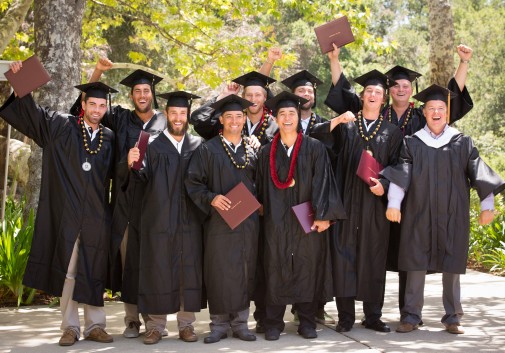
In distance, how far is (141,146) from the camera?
647 centimetres

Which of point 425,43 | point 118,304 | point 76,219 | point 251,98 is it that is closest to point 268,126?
point 251,98

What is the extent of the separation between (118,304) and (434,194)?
11.9 feet

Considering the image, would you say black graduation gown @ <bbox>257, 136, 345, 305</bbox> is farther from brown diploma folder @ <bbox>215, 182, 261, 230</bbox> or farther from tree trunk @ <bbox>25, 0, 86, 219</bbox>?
Answer: tree trunk @ <bbox>25, 0, 86, 219</bbox>

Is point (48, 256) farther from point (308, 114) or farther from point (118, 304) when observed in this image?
point (308, 114)

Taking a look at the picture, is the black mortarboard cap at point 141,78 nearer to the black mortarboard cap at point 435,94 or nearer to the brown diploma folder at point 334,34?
the brown diploma folder at point 334,34

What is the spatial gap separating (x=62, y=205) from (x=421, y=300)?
3.12 meters

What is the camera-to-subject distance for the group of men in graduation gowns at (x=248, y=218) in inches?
259

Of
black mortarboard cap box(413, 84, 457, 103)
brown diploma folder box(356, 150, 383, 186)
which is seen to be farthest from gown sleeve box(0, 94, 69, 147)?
black mortarboard cap box(413, 84, 457, 103)

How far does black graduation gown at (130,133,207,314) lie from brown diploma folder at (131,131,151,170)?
3.4 inches

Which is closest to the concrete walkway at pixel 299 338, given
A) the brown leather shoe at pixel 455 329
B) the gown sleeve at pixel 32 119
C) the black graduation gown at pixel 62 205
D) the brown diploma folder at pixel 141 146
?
the brown leather shoe at pixel 455 329

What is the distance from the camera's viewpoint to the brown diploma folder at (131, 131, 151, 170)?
646cm

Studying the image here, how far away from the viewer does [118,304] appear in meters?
8.55

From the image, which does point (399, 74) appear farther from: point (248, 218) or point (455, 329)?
point (455, 329)

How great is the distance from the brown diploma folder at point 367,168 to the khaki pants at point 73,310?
245 centimetres
